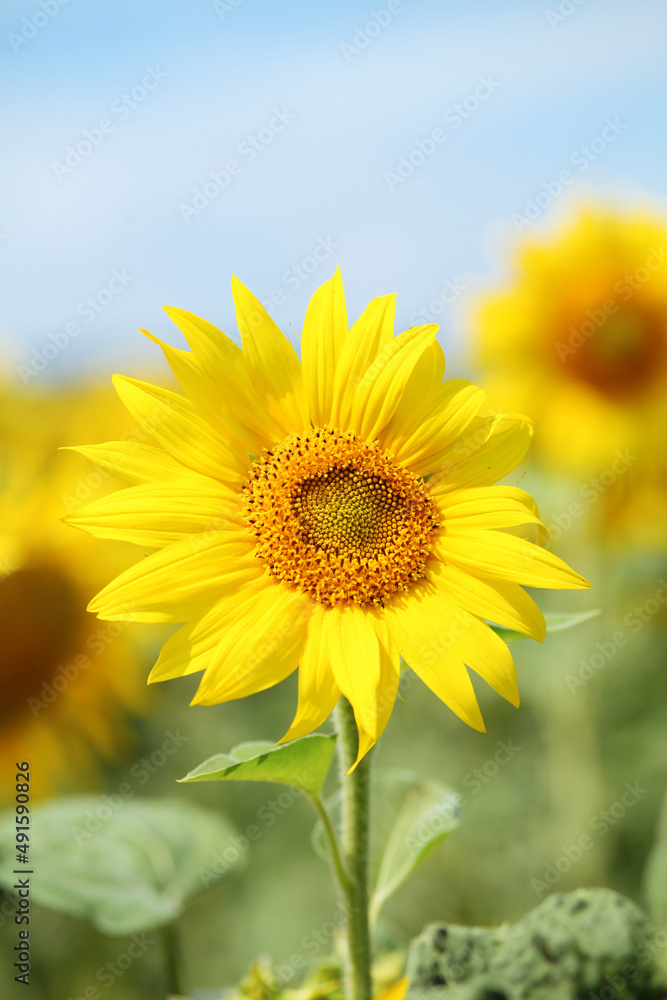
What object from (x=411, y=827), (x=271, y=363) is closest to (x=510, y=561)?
(x=271, y=363)

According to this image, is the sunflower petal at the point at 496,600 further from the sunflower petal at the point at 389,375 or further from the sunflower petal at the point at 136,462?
the sunflower petal at the point at 136,462

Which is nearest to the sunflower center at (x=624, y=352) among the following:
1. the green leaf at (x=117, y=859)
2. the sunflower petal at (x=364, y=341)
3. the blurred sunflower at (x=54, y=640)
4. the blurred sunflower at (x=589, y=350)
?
the blurred sunflower at (x=589, y=350)

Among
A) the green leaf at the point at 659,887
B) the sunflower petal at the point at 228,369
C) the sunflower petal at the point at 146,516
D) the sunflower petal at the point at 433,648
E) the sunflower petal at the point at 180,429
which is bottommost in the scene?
the green leaf at the point at 659,887

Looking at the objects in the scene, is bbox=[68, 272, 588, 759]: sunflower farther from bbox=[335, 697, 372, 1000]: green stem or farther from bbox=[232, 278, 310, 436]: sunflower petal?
bbox=[335, 697, 372, 1000]: green stem

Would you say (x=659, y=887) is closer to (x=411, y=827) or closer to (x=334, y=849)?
(x=411, y=827)

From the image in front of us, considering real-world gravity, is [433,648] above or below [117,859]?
above

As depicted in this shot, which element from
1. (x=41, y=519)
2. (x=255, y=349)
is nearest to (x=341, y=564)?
(x=255, y=349)
